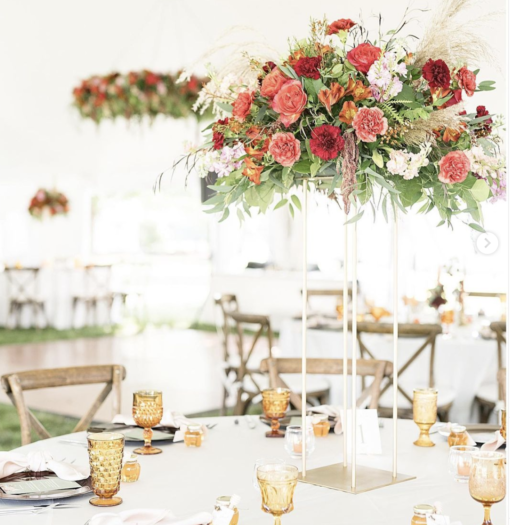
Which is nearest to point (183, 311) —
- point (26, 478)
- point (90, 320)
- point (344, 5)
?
point (90, 320)

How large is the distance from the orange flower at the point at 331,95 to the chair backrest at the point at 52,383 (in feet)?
5.01

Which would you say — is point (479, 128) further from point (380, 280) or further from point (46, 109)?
point (46, 109)

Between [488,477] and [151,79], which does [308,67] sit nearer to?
[488,477]

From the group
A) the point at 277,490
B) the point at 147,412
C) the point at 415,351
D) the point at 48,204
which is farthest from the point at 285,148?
the point at 48,204

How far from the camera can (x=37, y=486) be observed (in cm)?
188

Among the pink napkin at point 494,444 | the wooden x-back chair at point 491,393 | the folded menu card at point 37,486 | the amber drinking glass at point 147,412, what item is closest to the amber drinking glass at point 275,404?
the amber drinking glass at point 147,412

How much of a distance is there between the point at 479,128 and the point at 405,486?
2.85ft

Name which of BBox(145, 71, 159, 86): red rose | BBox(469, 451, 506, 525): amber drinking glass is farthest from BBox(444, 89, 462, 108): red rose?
BBox(145, 71, 159, 86): red rose

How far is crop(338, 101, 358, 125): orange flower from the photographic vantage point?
173 cm

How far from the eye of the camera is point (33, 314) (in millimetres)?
11438

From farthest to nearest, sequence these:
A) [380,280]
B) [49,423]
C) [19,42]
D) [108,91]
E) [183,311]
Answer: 1. [183,311]
2. [380,280]
3. [19,42]
4. [108,91]
5. [49,423]

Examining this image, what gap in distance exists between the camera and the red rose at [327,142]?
171 cm

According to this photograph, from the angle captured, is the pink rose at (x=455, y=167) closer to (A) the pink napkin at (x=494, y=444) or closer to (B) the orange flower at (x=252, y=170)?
(B) the orange flower at (x=252, y=170)

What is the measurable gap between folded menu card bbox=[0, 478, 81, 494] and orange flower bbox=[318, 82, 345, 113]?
3.38 ft
